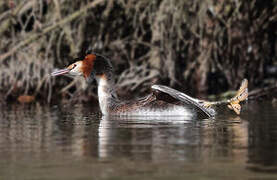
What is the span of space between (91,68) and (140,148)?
4081mm

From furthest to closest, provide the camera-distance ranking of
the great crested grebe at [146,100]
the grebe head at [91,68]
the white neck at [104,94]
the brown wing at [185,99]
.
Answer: the grebe head at [91,68], the white neck at [104,94], the great crested grebe at [146,100], the brown wing at [185,99]

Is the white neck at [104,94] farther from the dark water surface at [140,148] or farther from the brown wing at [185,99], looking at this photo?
the brown wing at [185,99]

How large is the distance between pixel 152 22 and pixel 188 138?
7237mm

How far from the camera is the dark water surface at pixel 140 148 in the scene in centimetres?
508

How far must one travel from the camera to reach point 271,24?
48.9ft

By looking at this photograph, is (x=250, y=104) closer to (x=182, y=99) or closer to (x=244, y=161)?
(x=182, y=99)

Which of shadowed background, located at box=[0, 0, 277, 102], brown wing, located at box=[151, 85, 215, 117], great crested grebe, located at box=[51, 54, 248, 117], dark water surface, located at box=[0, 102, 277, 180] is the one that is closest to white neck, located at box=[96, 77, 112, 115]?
great crested grebe, located at box=[51, 54, 248, 117]

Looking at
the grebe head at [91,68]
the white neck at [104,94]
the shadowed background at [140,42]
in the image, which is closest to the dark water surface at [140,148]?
the white neck at [104,94]

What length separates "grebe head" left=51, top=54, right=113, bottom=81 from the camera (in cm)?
1012

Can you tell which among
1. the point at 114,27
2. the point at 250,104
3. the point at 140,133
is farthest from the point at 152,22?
the point at 140,133

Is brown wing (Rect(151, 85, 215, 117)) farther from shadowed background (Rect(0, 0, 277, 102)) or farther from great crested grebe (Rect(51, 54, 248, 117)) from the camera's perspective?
shadowed background (Rect(0, 0, 277, 102))

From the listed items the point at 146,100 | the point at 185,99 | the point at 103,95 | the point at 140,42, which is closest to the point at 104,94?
the point at 103,95

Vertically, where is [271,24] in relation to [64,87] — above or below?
above

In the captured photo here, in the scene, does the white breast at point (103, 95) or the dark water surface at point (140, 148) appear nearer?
the dark water surface at point (140, 148)
